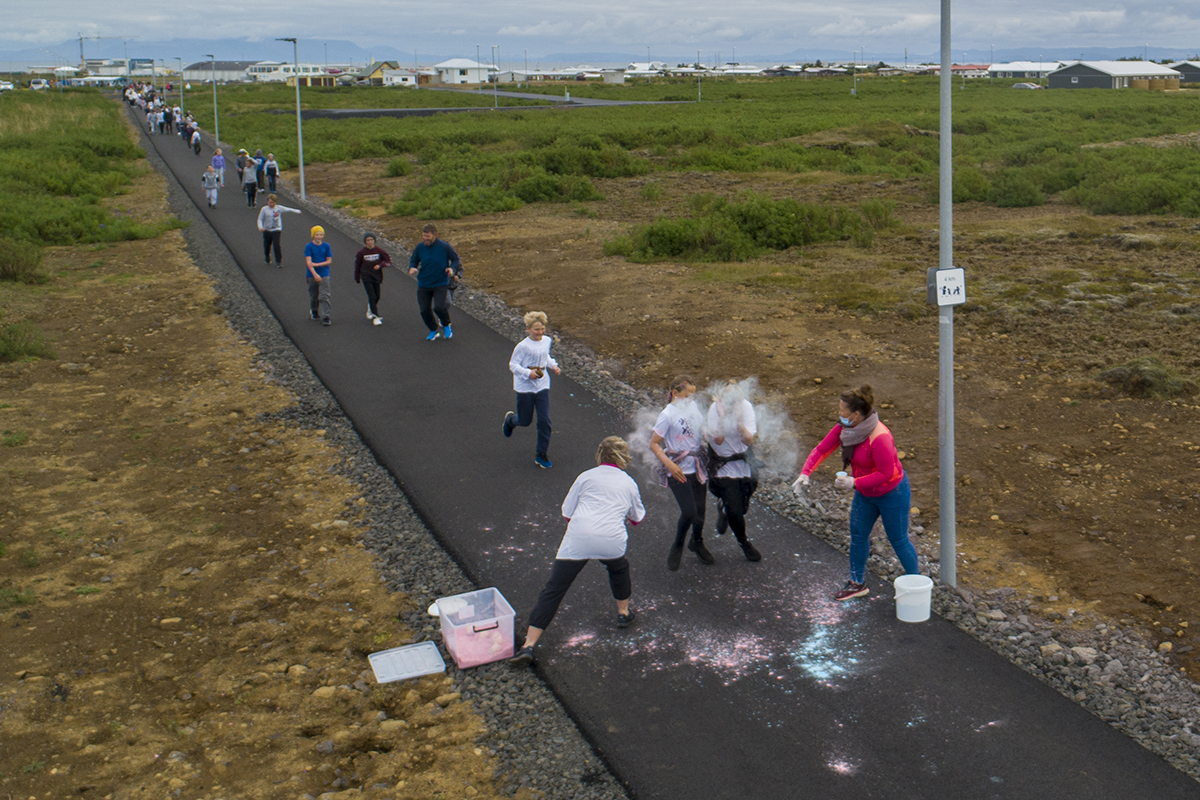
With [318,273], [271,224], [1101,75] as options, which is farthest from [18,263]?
[1101,75]

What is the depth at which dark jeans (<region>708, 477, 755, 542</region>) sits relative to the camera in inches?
311

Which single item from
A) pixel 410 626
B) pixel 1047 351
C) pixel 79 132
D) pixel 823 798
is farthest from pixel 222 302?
pixel 79 132

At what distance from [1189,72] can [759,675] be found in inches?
5738

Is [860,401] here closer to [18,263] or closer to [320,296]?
[320,296]

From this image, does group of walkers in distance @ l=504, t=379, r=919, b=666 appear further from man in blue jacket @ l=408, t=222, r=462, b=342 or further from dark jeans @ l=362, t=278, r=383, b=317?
dark jeans @ l=362, t=278, r=383, b=317

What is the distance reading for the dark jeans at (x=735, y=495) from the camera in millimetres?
7902

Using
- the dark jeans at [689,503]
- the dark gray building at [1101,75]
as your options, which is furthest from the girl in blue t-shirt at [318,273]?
the dark gray building at [1101,75]

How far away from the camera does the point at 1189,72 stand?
124m

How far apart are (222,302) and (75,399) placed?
18.9 feet

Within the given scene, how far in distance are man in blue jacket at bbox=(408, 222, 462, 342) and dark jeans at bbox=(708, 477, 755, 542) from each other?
25.1 feet

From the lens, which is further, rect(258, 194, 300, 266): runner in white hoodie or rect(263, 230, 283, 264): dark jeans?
rect(263, 230, 283, 264): dark jeans

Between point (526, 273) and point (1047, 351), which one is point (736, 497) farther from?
point (526, 273)

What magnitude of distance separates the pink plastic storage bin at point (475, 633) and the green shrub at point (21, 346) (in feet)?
36.5

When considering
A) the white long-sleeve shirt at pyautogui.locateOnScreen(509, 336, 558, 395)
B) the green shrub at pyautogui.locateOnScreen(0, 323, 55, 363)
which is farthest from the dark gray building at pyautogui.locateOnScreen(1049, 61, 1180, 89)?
the green shrub at pyautogui.locateOnScreen(0, 323, 55, 363)
